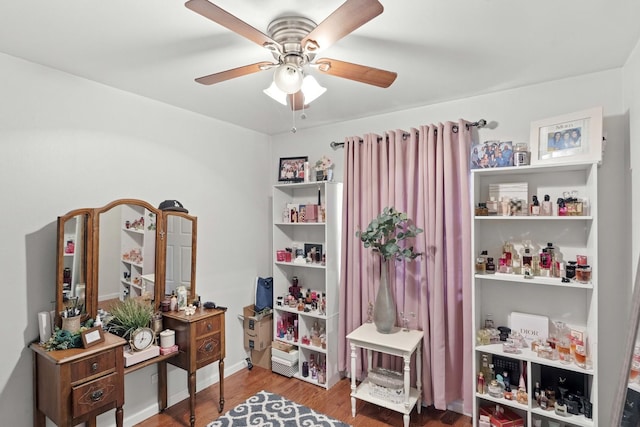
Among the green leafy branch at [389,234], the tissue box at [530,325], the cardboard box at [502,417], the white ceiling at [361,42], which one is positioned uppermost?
the white ceiling at [361,42]

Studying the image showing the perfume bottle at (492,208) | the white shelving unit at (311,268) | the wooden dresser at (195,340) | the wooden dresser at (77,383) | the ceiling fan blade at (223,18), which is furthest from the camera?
the white shelving unit at (311,268)

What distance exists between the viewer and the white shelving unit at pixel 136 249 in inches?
98.0

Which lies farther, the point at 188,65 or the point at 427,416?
the point at 427,416

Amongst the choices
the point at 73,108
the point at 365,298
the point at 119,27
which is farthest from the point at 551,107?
the point at 73,108

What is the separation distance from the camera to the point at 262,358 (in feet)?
11.6

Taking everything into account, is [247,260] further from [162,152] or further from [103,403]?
[103,403]

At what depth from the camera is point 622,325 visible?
85.0 inches

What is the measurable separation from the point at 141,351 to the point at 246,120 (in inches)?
86.6

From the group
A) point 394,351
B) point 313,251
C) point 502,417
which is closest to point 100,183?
point 313,251

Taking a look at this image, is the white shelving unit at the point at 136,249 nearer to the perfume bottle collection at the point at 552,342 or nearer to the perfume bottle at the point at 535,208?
the perfume bottle collection at the point at 552,342

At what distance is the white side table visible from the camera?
8.09 feet

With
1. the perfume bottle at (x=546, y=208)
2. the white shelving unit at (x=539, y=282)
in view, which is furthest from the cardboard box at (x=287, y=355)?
the perfume bottle at (x=546, y=208)

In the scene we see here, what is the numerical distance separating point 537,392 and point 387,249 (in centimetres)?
138

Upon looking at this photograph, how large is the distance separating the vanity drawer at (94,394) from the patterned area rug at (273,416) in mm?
843
